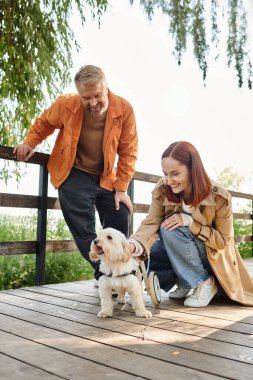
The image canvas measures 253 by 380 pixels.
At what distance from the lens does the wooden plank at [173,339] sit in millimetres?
1556

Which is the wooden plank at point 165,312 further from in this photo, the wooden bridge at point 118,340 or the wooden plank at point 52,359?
the wooden plank at point 52,359

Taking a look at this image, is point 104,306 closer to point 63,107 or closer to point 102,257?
point 102,257

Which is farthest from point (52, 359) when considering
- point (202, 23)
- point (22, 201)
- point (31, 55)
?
point (202, 23)

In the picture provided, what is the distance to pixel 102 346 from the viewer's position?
1754 millimetres

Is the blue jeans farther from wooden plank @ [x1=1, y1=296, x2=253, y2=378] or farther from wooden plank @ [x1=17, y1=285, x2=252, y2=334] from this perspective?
wooden plank @ [x1=1, y1=296, x2=253, y2=378]

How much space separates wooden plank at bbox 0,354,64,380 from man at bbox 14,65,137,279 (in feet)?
4.80

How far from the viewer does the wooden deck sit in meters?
1.48

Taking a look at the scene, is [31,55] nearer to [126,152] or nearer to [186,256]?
[126,152]

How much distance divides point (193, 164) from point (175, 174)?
0.41 feet

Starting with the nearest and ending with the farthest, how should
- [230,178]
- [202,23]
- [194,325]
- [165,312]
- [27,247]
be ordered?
[194,325]
[165,312]
[27,247]
[202,23]
[230,178]

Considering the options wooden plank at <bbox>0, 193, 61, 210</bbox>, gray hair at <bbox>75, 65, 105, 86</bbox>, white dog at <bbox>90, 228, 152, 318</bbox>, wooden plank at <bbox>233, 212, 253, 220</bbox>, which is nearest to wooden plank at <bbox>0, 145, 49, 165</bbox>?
wooden plank at <bbox>0, 193, 61, 210</bbox>

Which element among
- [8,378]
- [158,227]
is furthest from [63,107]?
[8,378]

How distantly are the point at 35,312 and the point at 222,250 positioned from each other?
116cm

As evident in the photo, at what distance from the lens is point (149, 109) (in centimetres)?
1889
